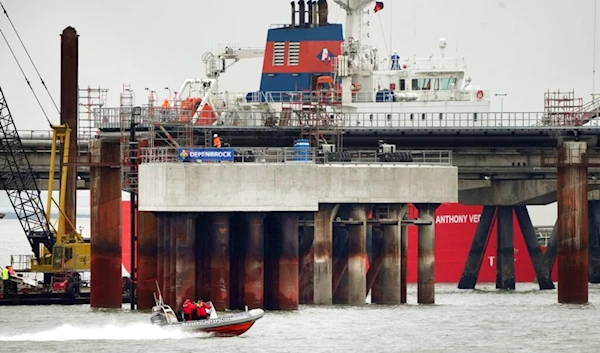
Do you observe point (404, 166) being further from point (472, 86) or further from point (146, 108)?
point (472, 86)

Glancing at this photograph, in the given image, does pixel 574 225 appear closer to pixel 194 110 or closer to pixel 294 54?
pixel 194 110

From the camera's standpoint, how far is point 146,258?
86.8 m

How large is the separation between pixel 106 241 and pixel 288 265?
9.56 m

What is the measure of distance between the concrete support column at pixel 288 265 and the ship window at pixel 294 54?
27249 mm

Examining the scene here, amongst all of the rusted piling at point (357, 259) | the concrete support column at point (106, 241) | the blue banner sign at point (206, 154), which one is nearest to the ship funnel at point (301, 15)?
the concrete support column at point (106, 241)

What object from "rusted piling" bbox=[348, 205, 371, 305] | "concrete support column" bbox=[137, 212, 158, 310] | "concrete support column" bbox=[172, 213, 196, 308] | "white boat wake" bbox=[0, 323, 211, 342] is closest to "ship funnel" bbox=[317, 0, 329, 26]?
"rusted piling" bbox=[348, 205, 371, 305]

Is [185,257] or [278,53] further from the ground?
[278,53]

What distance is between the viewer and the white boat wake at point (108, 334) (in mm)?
76125

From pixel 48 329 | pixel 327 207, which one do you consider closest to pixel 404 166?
pixel 327 207

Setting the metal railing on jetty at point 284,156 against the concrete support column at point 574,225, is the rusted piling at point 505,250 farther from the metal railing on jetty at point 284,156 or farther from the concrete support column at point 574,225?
the metal railing on jetty at point 284,156

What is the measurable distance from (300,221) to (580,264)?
1243cm

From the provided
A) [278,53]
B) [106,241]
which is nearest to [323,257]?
[106,241]

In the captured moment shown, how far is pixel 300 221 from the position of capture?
90.4 meters

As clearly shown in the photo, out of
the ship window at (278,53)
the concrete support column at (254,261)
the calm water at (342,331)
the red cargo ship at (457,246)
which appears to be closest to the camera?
the calm water at (342,331)
